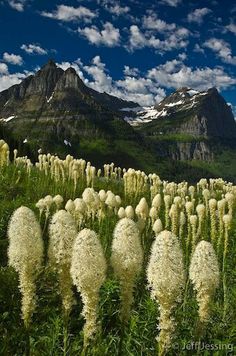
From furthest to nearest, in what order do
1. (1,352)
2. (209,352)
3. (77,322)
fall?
(77,322), (209,352), (1,352)

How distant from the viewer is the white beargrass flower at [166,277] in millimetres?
4625

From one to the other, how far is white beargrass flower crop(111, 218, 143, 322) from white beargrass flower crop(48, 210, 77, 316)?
507mm

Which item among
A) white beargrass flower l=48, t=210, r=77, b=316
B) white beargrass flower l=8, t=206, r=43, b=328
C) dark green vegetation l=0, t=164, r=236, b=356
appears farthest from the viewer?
dark green vegetation l=0, t=164, r=236, b=356

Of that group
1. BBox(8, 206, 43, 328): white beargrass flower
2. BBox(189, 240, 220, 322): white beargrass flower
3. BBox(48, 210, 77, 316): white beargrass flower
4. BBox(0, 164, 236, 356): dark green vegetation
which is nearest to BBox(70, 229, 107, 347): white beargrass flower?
BBox(48, 210, 77, 316): white beargrass flower

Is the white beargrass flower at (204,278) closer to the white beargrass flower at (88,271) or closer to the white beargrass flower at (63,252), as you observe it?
the white beargrass flower at (88,271)

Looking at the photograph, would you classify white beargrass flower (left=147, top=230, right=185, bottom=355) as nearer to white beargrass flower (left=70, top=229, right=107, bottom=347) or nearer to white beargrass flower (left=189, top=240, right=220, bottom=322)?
white beargrass flower (left=189, top=240, right=220, bottom=322)

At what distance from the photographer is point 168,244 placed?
187 inches

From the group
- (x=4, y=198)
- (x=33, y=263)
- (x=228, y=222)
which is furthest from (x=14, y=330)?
(x=4, y=198)

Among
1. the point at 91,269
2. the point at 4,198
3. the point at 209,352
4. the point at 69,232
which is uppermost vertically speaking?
the point at 4,198

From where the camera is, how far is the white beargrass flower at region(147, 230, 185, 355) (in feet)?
15.2

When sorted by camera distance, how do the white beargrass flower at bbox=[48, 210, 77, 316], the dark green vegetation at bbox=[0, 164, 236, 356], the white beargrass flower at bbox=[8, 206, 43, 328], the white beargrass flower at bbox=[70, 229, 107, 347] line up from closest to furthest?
the white beargrass flower at bbox=[70, 229, 107, 347], the white beargrass flower at bbox=[8, 206, 43, 328], the white beargrass flower at bbox=[48, 210, 77, 316], the dark green vegetation at bbox=[0, 164, 236, 356]

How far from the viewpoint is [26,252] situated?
4.77m

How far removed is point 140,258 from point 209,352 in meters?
2.77

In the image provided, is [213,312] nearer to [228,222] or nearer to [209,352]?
[209,352]
